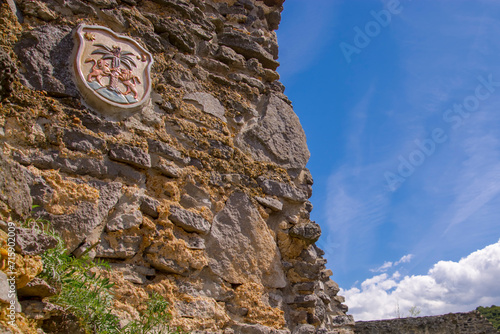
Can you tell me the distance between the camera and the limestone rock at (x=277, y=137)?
11.1 feet

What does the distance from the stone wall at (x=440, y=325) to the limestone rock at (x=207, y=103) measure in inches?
399

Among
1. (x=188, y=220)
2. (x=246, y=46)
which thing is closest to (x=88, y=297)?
(x=188, y=220)

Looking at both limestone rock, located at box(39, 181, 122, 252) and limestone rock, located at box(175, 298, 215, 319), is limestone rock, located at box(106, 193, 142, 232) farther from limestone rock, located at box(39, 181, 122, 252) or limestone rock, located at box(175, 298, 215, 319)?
limestone rock, located at box(175, 298, 215, 319)

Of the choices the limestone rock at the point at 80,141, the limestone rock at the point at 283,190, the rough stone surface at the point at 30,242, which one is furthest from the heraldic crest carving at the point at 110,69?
the rough stone surface at the point at 30,242

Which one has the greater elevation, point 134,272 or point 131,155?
point 131,155

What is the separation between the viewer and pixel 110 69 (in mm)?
2695

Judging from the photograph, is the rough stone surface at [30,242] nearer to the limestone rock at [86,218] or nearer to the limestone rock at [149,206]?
the limestone rock at [86,218]

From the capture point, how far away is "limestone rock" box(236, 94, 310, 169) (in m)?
3.38

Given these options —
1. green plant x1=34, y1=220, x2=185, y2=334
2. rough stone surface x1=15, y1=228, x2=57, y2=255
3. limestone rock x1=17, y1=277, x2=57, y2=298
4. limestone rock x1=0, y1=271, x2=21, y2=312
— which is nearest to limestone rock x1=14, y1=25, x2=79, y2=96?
green plant x1=34, y1=220, x2=185, y2=334

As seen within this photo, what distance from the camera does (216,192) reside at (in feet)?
9.71

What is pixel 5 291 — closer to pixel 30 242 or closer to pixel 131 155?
pixel 30 242

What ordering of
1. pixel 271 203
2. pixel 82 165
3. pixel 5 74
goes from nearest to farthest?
pixel 5 74 → pixel 82 165 → pixel 271 203

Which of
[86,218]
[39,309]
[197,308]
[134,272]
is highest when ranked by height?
[86,218]

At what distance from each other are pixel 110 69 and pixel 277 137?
1450 millimetres
